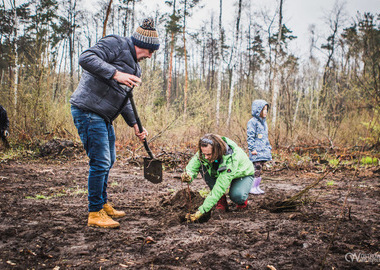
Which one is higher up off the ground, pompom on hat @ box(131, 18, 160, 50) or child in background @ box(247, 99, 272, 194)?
pompom on hat @ box(131, 18, 160, 50)

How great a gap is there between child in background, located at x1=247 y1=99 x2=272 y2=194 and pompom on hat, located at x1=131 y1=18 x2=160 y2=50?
2.87 metres

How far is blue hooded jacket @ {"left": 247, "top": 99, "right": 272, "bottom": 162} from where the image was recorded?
4895 mm

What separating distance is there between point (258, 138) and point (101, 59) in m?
3.42

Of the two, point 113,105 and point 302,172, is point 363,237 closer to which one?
point 113,105

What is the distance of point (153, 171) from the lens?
11.3 ft

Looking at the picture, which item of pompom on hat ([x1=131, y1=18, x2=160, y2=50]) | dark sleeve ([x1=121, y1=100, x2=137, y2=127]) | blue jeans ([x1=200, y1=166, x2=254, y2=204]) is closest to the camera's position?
pompom on hat ([x1=131, y1=18, x2=160, y2=50])

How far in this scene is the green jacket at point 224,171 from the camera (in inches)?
110

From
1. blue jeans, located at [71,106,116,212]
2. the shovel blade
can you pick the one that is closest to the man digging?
blue jeans, located at [71,106,116,212]

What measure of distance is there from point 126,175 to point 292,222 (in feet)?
15.0

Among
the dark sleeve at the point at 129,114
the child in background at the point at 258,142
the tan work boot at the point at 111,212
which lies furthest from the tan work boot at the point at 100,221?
the child in background at the point at 258,142

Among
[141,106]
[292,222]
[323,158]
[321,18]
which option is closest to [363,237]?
Answer: [292,222]

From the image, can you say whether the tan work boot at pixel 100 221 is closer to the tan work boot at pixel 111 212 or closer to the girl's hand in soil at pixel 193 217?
the tan work boot at pixel 111 212

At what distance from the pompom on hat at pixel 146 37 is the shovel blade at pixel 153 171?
4.81 ft

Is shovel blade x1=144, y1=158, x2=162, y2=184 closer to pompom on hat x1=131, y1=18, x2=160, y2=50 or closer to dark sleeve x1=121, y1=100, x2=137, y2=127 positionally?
dark sleeve x1=121, y1=100, x2=137, y2=127
